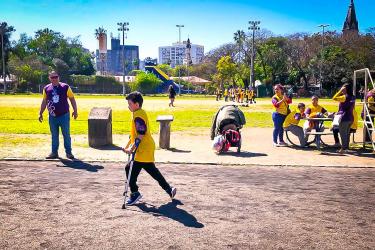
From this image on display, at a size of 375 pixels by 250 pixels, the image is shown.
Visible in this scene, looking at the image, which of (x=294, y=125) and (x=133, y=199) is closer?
(x=133, y=199)

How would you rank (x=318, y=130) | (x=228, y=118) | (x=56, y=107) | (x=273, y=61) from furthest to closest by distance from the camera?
(x=273, y=61) < (x=318, y=130) < (x=228, y=118) < (x=56, y=107)

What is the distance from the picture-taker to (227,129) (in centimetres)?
1151

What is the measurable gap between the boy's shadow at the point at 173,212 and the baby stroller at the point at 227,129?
494cm

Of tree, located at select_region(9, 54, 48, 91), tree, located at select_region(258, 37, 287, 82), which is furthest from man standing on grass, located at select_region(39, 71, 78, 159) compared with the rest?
tree, located at select_region(9, 54, 48, 91)

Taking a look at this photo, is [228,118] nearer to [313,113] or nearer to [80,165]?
[313,113]

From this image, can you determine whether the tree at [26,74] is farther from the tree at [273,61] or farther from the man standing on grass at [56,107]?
the man standing on grass at [56,107]

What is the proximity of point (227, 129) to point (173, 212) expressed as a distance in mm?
6038

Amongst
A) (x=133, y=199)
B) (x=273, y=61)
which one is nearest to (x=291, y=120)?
(x=133, y=199)

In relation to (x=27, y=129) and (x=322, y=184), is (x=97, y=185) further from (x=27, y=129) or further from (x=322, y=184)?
(x=27, y=129)

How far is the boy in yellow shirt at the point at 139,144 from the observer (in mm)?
5977

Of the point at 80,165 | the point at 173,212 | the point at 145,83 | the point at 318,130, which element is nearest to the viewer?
the point at 173,212

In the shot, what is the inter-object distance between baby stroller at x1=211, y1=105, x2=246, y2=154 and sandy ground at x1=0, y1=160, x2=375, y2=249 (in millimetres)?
2367

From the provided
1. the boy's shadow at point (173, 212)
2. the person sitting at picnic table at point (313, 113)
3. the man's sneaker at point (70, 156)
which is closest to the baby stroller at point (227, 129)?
the person sitting at picnic table at point (313, 113)

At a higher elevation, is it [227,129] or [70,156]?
[227,129]
